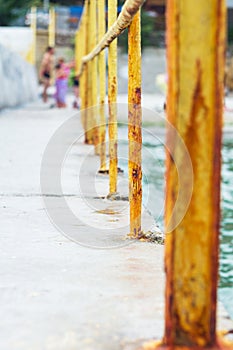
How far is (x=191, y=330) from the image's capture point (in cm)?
131

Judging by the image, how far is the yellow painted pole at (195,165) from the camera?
124 centimetres

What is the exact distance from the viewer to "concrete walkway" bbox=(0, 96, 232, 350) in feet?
4.78

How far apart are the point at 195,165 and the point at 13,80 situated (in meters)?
12.1

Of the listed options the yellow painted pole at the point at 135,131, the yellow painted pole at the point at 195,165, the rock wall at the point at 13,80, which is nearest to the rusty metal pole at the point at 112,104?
the yellow painted pole at the point at 135,131

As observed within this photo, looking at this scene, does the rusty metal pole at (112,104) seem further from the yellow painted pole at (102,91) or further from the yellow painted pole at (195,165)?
the yellow painted pole at (195,165)

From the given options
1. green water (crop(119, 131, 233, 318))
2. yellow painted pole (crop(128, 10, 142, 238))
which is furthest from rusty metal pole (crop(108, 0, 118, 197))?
yellow painted pole (crop(128, 10, 142, 238))

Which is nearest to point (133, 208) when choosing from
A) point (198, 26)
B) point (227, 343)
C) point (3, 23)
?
point (227, 343)

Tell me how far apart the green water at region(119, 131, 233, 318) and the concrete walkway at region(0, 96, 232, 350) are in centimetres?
38

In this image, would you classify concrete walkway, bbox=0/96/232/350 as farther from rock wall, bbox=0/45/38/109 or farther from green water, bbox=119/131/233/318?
rock wall, bbox=0/45/38/109

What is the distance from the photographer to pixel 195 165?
4.19 feet

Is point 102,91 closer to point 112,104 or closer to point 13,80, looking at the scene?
point 112,104

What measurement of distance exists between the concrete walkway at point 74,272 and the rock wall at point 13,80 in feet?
27.0

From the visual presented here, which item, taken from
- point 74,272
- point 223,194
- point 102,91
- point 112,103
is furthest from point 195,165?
point 223,194

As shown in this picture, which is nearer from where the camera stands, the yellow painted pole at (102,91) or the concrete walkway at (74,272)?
the concrete walkway at (74,272)
